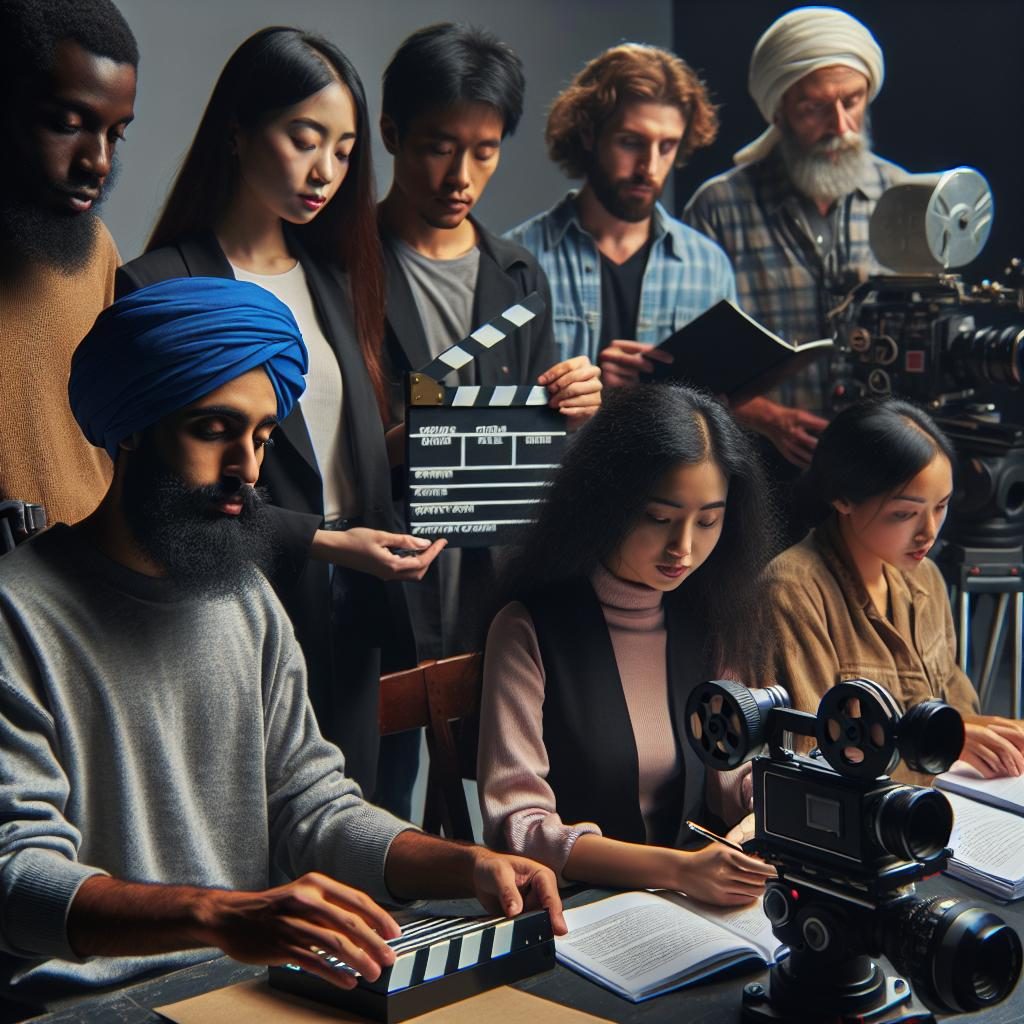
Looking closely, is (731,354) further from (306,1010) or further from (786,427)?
(306,1010)

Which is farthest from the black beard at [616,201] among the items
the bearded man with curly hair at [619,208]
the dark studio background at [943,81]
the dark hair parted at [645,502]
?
the dark hair parted at [645,502]

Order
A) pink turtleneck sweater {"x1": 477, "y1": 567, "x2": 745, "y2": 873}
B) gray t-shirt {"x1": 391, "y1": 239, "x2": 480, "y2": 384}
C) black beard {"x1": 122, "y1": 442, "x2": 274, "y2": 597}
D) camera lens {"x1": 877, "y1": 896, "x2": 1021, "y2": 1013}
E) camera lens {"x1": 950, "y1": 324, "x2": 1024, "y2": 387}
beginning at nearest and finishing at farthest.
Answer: camera lens {"x1": 877, "y1": 896, "x2": 1021, "y2": 1013}, black beard {"x1": 122, "y1": 442, "x2": 274, "y2": 597}, pink turtleneck sweater {"x1": 477, "y1": 567, "x2": 745, "y2": 873}, gray t-shirt {"x1": 391, "y1": 239, "x2": 480, "y2": 384}, camera lens {"x1": 950, "y1": 324, "x2": 1024, "y2": 387}

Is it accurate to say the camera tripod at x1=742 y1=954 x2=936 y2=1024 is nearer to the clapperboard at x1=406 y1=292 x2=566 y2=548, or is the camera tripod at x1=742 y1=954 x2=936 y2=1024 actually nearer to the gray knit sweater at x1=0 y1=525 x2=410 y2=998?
the gray knit sweater at x1=0 y1=525 x2=410 y2=998

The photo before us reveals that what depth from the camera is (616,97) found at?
3344 mm

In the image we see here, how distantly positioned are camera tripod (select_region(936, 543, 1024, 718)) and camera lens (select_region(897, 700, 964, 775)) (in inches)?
73.8

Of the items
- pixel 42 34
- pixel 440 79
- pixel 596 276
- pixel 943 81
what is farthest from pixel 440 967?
pixel 943 81

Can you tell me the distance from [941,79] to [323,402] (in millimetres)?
2712

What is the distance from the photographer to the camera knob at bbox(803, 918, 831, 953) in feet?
5.08

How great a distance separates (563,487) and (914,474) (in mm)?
759

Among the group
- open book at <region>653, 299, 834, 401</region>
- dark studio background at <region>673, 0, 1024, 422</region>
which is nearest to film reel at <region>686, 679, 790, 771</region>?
A: open book at <region>653, 299, 834, 401</region>

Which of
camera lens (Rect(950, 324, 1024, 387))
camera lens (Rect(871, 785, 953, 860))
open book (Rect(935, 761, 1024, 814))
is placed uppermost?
camera lens (Rect(950, 324, 1024, 387))

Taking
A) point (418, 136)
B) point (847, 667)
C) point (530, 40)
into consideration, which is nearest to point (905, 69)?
point (530, 40)

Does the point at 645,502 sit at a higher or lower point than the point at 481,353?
lower

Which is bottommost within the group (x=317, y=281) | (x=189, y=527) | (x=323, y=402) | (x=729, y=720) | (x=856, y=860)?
(x=856, y=860)
